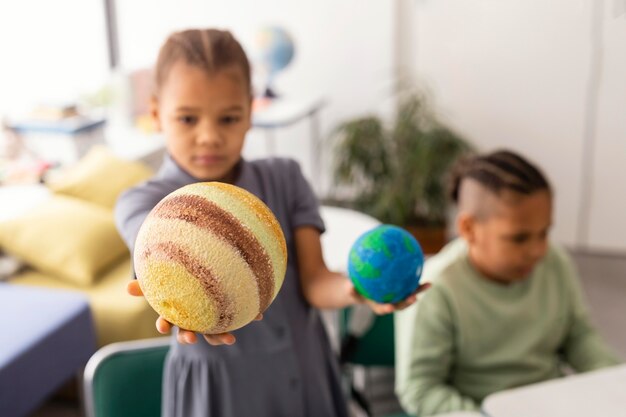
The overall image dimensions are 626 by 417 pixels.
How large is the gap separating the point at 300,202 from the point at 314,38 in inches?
119

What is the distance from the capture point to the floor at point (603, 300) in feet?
7.02

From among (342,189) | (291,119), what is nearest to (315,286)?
(291,119)

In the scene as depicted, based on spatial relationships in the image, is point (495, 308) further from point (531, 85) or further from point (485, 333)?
point (531, 85)

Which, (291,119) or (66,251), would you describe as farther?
(291,119)

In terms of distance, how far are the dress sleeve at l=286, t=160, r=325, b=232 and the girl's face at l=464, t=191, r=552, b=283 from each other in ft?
1.53

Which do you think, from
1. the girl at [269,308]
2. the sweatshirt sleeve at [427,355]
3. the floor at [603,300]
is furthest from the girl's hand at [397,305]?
the floor at [603,300]

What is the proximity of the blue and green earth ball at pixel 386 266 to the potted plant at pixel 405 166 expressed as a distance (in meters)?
2.26

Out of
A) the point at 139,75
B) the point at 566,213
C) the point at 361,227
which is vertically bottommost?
the point at 566,213

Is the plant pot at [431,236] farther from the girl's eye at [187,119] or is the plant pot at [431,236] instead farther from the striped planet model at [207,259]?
the striped planet model at [207,259]

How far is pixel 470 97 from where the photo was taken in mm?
3428

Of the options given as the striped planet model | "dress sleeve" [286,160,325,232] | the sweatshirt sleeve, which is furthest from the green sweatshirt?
the striped planet model

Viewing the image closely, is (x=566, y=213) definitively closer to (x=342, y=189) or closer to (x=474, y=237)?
(x=342, y=189)

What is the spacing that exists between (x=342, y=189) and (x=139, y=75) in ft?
3.90

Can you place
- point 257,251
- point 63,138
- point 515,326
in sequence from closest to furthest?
point 257,251, point 515,326, point 63,138
